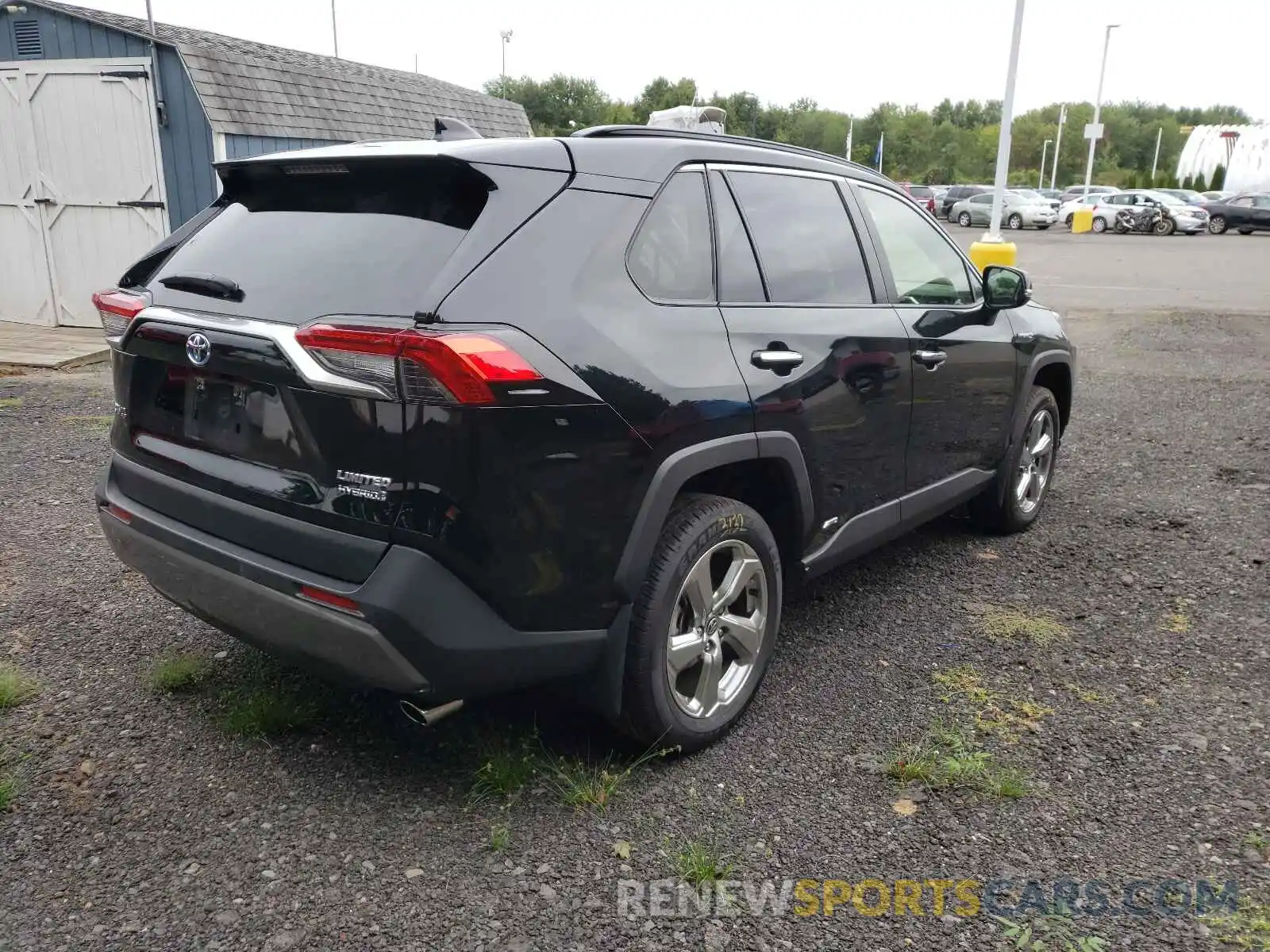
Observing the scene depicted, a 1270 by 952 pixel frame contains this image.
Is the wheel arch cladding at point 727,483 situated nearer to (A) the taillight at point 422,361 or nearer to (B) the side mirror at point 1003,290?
(A) the taillight at point 422,361

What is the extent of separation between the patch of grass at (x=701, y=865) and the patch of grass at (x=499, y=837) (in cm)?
45

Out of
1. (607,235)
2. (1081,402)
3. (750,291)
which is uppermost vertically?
(607,235)

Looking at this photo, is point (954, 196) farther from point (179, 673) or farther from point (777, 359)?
point (179, 673)

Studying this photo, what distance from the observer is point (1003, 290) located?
441 centimetres

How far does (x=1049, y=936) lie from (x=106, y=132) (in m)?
11.1

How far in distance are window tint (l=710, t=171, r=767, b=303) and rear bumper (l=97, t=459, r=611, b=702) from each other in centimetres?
116

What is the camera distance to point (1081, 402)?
8523mm

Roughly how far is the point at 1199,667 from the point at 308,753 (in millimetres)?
3123

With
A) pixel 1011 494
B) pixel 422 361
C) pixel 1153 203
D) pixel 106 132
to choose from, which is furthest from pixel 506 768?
pixel 1153 203

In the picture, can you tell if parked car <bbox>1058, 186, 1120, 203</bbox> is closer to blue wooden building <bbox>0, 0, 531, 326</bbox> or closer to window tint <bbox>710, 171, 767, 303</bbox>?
blue wooden building <bbox>0, 0, 531, 326</bbox>

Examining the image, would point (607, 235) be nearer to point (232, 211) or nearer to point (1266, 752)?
point (232, 211)

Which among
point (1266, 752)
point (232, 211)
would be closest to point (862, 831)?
point (1266, 752)

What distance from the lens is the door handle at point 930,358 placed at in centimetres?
388

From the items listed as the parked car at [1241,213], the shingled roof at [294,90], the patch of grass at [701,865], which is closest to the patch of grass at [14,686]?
the patch of grass at [701,865]
